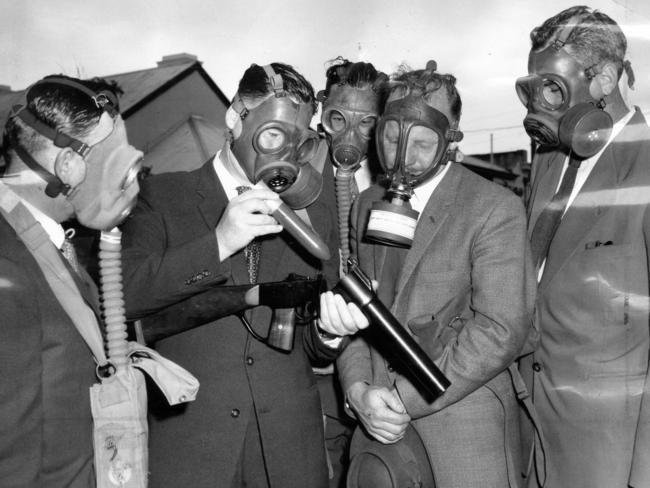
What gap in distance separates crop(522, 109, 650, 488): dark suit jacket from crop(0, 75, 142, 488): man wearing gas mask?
2119 millimetres

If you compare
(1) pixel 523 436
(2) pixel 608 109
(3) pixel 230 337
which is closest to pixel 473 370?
(1) pixel 523 436

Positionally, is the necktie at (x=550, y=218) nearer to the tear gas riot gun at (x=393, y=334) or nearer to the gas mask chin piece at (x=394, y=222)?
the gas mask chin piece at (x=394, y=222)

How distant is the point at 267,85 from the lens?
9.66 feet

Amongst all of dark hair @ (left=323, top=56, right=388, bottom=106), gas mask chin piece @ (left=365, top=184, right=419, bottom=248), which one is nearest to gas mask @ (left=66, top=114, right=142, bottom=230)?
gas mask chin piece @ (left=365, top=184, right=419, bottom=248)

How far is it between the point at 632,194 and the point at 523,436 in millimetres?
1405

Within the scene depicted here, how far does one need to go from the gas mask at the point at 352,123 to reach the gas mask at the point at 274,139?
996 millimetres

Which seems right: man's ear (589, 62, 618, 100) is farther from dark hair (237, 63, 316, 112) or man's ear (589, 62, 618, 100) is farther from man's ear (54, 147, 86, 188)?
man's ear (54, 147, 86, 188)

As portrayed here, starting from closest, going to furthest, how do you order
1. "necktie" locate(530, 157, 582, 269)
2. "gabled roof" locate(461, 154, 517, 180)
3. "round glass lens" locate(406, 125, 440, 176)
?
"round glass lens" locate(406, 125, 440, 176)
"necktie" locate(530, 157, 582, 269)
"gabled roof" locate(461, 154, 517, 180)

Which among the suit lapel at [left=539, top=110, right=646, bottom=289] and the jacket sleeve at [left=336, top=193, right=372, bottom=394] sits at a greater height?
the suit lapel at [left=539, top=110, right=646, bottom=289]

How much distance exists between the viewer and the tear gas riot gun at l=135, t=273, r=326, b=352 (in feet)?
8.59

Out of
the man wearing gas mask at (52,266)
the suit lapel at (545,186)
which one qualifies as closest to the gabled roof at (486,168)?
the suit lapel at (545,186)

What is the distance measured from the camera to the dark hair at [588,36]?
3.25 m

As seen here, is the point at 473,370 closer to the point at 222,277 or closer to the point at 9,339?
the point at 222,277

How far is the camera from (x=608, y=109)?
3.26 metres
